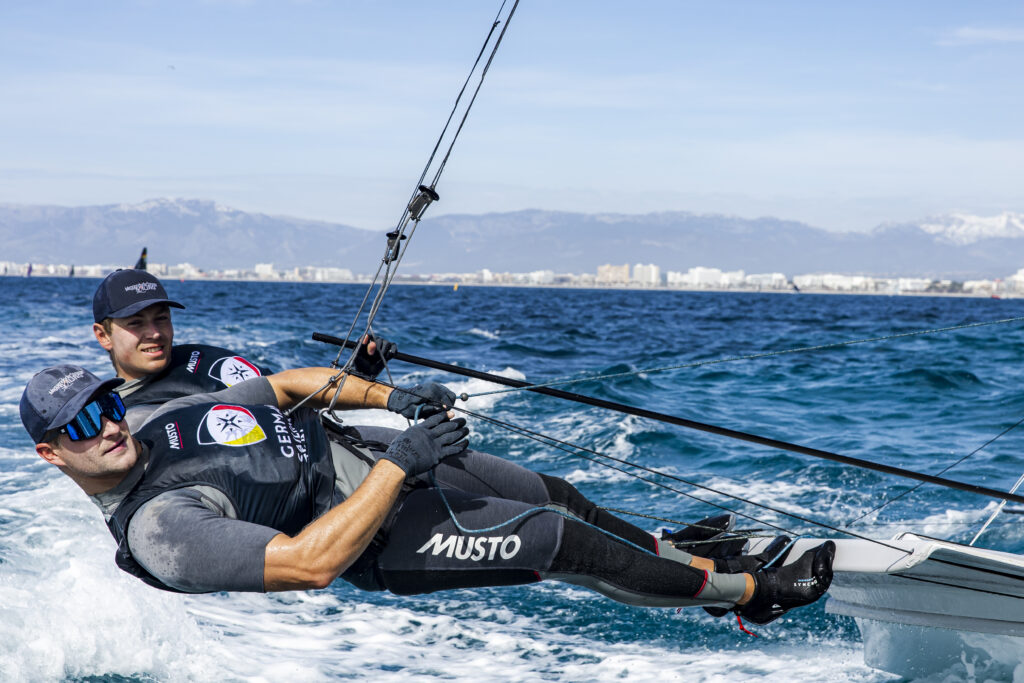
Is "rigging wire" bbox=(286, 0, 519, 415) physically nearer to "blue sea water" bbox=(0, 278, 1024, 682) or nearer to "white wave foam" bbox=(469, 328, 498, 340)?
"blue sea water" bbox=(0, 278, 1024, 682)

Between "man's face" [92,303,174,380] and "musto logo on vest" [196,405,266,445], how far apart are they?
3.14ft

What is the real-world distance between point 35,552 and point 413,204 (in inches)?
133

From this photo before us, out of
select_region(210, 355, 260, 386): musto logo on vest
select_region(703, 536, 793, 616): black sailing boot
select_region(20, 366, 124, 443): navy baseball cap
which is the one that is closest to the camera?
select_region(20, 366, 124, 443): navy baseball cap

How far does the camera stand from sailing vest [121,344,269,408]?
154 inches

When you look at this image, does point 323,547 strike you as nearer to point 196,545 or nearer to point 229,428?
point 196,545

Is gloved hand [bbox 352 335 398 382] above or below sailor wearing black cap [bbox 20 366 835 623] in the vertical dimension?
→ above

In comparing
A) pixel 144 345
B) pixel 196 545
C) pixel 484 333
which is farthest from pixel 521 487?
pixel 484 333

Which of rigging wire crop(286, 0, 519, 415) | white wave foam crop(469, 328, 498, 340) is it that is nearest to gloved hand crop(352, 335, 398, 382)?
rigging wire crop(286, 0, 519, 415)

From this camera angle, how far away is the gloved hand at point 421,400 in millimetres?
3430

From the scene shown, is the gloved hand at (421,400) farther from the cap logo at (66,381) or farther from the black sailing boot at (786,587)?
the black sailing boot at (786,587)

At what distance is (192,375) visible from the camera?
4.05 meters

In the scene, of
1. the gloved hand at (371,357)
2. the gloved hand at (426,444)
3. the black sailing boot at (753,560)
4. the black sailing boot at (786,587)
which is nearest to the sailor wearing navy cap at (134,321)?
the gloved hand at (371,357)

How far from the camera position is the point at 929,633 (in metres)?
4.09

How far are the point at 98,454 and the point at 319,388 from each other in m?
0.96
